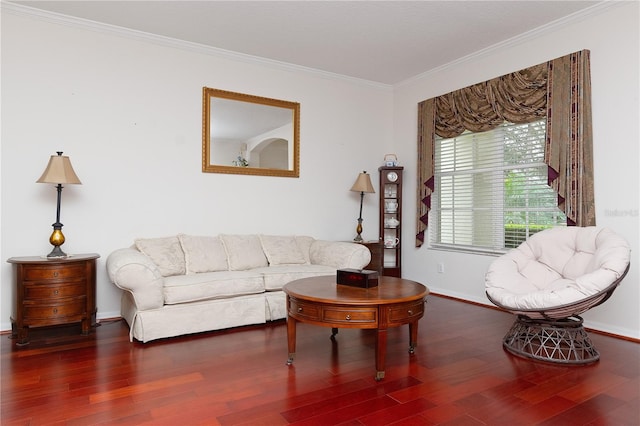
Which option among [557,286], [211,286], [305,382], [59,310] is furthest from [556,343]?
[59,310]

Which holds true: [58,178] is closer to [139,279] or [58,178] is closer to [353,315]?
[139,279]

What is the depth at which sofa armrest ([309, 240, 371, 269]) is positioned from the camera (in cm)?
430

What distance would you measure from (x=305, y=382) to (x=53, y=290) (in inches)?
87.5

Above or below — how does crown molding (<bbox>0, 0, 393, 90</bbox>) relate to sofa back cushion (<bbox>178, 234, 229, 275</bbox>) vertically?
above

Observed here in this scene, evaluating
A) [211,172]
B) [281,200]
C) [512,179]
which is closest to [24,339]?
[211,172]

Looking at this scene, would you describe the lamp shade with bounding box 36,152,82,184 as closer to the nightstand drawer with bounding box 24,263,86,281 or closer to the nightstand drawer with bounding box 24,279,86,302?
the nightstand drawer with bounding box 24,263,86,281

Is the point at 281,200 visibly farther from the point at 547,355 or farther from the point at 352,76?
the point at 547,355

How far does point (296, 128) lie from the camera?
5168 millimetres

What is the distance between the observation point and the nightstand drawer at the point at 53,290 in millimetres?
3285

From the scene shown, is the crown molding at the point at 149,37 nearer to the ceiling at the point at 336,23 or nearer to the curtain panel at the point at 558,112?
the ceiling at the point at 336,23

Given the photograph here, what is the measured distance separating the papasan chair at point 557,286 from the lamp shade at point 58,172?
11.4 ft

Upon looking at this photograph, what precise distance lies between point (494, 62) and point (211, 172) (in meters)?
3.31

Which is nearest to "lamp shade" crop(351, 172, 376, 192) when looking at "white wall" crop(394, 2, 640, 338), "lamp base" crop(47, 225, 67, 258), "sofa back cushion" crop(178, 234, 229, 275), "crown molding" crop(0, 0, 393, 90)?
"crown molding" crop(0, 0, 393, 90)

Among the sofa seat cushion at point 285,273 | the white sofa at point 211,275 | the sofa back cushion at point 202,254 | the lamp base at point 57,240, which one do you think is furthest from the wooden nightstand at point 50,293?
the sofa seat cushion at point 285,273
